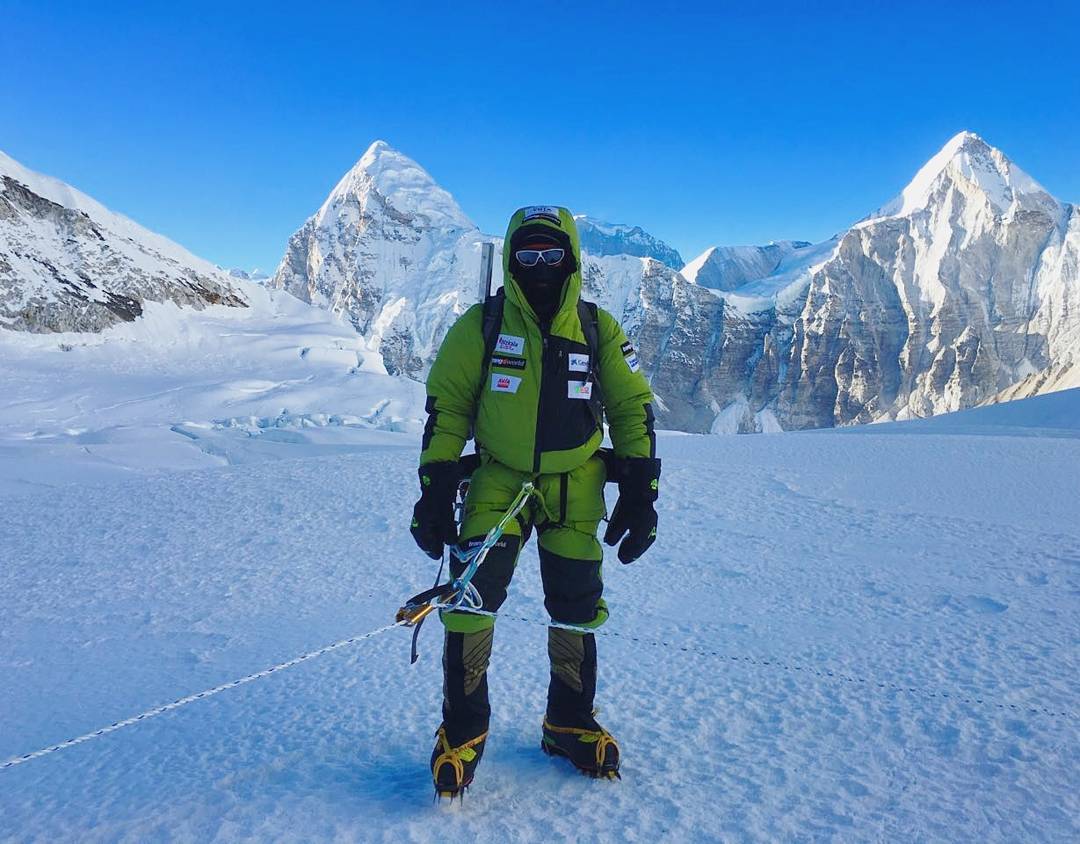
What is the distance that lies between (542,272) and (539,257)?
6 cm

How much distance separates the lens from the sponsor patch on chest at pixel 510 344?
8.14ft

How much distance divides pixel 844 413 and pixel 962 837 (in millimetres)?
155126

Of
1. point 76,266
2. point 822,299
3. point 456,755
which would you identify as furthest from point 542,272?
point 822,299

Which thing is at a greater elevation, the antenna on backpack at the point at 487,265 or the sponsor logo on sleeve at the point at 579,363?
the antenna on backpack at the point at 487,265

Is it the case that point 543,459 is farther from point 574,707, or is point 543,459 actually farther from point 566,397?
point 574,707

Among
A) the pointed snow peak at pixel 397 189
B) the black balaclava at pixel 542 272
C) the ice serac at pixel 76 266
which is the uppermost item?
the pointed snow peak at pixel 397 189

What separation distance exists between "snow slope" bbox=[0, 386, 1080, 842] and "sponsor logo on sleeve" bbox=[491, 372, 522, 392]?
4.35ft

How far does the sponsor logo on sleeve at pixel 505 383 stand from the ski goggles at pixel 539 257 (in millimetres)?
435

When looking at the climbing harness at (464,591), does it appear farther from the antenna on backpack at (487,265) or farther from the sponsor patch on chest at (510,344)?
the antenna on backpack at (487,265)

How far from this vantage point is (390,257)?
15950 centimetres

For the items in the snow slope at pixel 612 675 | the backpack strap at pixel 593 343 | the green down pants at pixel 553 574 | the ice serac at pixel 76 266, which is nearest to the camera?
the snow slope at pixel 612 675

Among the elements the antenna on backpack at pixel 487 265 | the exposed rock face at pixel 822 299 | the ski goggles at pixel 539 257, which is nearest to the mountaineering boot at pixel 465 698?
the ski goggles at pixel 539 257

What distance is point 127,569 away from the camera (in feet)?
15.5

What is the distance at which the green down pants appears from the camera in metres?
2.34
